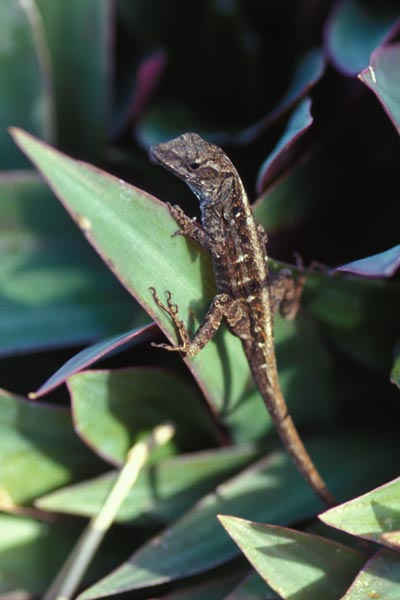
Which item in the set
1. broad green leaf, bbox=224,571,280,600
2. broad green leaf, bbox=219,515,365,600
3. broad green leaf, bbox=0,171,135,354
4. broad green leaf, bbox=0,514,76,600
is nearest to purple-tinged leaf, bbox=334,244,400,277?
broad green leaf, bbox=219,515,365,600

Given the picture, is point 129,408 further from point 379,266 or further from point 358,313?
point 379,266

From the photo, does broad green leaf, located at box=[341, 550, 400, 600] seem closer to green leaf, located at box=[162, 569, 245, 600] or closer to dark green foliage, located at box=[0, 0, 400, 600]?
dark green foliage, located at box=[0, 0, 400, 600]

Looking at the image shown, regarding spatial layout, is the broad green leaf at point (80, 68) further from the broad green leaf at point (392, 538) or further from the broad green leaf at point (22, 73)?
the broad green leaf at point (392, 538)

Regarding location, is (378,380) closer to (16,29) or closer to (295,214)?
(295,214)

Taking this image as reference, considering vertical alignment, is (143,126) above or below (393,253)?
above

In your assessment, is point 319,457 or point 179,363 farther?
point 179,363

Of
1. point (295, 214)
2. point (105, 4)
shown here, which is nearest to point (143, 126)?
point (105, 4)

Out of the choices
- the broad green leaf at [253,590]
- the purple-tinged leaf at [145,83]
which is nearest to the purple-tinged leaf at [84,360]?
the broad green leaf at [253,590]

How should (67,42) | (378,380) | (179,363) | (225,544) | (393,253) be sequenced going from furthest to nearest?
(67,42), (179,363), (378,380), (225,544), (393,253)
